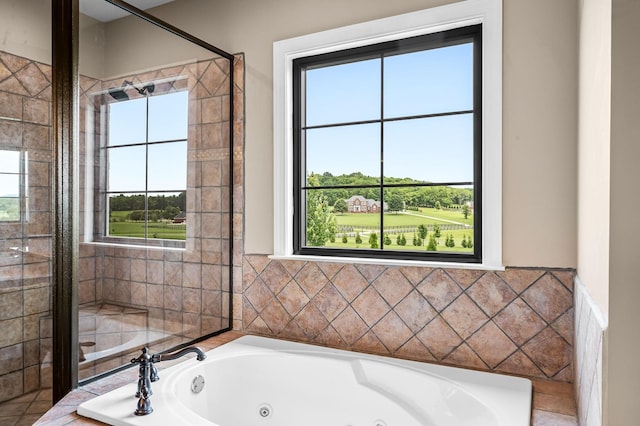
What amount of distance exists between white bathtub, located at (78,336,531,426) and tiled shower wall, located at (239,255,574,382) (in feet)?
0.43

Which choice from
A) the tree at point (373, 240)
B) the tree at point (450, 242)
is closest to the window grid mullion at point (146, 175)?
the tree at point (373, 240)

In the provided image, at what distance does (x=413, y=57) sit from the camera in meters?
2.25

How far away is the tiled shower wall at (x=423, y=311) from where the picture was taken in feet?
6.20

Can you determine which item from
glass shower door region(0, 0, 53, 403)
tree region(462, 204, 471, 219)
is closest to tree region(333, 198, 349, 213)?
tree region(462, 204, 471, 219)

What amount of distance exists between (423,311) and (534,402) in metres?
0.59

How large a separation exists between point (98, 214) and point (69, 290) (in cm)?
33

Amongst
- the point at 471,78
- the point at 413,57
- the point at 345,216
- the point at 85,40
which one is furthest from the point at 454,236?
the point at 85,40

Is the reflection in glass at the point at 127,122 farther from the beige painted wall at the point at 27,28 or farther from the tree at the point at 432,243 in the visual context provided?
the tree at the point at 432,243

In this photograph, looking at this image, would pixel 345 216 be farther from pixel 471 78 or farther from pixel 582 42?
pixel 582 42

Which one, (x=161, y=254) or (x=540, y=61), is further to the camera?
(x=161, y=254)

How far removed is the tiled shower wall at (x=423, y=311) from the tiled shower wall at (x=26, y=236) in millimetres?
1074

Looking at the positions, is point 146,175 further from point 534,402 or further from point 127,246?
point 534,402

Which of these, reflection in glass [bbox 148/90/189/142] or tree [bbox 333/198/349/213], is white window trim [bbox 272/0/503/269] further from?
reflection in glass [bbox 148/90/189/142]

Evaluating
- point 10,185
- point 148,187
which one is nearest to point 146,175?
point 148,187
